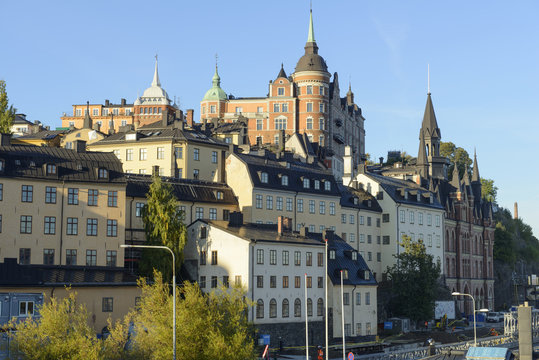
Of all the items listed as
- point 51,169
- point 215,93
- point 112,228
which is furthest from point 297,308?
point 215,93

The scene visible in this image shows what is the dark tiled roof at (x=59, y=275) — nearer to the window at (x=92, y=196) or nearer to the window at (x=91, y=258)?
the window at (x=91, y=258)

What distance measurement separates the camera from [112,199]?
8069 cm

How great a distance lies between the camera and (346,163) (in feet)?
439

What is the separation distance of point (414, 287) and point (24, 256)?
5020 cm

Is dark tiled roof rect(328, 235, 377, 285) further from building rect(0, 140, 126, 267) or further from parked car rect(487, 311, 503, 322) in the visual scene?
parked car rect(487, 311, 503, 322)

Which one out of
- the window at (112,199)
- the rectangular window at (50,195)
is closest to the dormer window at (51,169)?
the rectangular window at (50,195)

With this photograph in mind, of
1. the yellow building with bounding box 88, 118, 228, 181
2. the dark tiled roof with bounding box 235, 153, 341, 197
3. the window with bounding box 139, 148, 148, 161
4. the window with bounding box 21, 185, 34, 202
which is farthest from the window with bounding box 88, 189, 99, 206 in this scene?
the window with bounding box 139, 148, 148, 161

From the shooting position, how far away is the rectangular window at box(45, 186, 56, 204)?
77.3 m

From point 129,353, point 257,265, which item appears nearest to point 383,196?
point 257,265

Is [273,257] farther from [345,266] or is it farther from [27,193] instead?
[27,193]

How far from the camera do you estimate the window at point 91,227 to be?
7894 centimetres

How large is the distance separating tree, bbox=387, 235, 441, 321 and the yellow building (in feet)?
84.4

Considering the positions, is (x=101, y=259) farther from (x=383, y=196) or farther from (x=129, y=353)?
(x=383, y=196)

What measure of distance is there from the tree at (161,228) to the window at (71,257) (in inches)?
244
